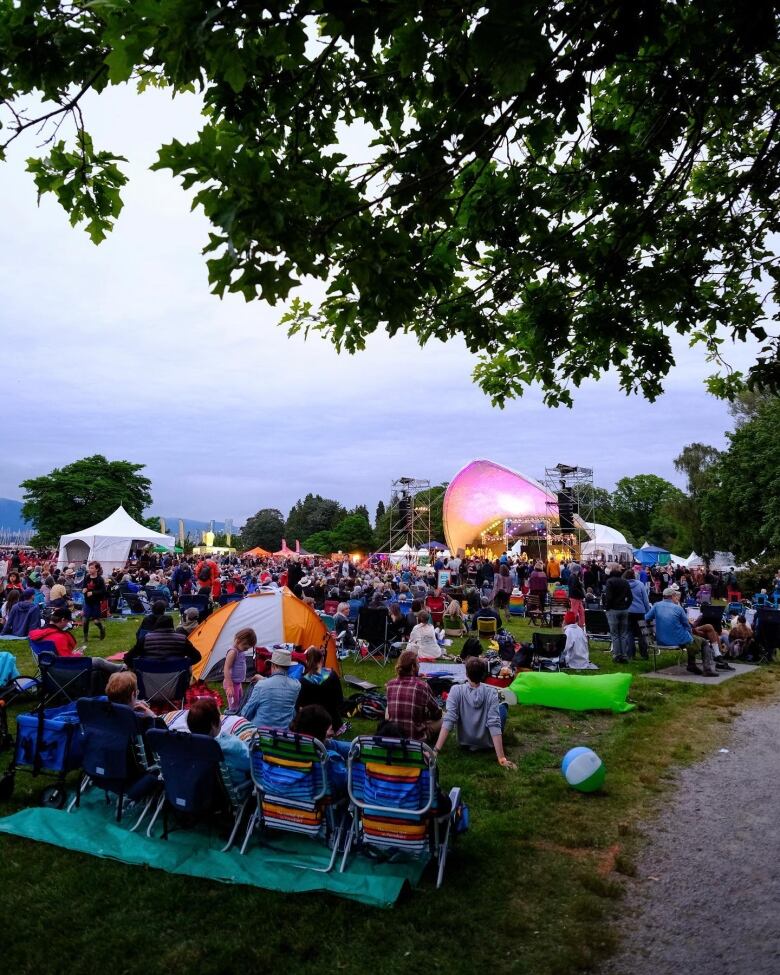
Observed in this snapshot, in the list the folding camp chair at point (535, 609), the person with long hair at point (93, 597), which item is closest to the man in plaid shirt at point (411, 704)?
the person with long hair at point (93, 597)

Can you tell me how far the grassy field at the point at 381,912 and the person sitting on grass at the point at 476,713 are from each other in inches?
24.6

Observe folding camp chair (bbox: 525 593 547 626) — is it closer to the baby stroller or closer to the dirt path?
the dirt path

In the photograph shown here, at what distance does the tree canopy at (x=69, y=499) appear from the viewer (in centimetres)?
5228

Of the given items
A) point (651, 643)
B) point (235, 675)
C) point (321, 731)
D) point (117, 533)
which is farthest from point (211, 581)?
point (117, 533)

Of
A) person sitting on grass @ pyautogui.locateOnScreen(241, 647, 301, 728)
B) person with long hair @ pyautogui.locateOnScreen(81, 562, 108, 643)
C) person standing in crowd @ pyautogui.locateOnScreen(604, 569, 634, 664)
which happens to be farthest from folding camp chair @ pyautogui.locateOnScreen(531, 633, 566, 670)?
person with long hair @ pyautogui.locateOnScreen(81, 562, 108, 643)

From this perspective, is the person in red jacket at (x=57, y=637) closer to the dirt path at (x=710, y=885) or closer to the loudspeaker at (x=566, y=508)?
the dirt path at (x=710, y=885)

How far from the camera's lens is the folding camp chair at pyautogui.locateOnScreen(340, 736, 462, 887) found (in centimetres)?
390

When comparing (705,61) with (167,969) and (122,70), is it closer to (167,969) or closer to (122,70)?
(122,70)

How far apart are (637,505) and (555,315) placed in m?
86.1

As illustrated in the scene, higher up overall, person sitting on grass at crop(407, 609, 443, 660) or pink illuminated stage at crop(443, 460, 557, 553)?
pink illuminated stage at crop(443, 460, 557, 553)

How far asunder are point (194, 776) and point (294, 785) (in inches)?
28.1

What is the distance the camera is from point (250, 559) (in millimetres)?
46438

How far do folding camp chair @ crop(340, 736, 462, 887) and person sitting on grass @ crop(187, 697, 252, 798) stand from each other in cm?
84

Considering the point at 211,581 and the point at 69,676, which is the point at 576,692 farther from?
the point at 211,581
